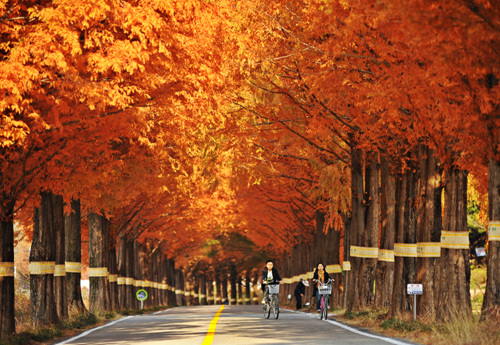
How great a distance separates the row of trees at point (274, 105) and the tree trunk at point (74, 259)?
22 centimetres

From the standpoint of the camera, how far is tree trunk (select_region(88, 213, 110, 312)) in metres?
34.4

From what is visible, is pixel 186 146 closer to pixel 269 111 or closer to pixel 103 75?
pixel 269 111

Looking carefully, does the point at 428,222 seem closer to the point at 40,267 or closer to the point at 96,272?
the point at 40,267

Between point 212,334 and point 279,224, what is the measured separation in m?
38.6

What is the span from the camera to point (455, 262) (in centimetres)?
1783

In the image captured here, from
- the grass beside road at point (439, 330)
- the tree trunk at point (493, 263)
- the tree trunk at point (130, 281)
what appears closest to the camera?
the grass beside road at point (439, 330)

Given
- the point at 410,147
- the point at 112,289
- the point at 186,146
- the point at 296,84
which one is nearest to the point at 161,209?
the point at 112,289

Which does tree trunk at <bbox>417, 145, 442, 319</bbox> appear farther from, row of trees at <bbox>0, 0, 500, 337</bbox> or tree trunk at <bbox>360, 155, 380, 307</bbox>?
tree trunk at <bbox>360, 155, 380, 307</bbox>

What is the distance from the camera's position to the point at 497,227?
15.5 m

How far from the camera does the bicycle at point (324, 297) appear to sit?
26011 millimetres

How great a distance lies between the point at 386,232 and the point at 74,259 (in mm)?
10404

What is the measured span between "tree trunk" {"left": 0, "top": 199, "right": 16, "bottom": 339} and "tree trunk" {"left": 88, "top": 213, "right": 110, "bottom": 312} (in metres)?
15.4

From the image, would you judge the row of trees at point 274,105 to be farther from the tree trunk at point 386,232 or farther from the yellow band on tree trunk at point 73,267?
the yellow band on tree trunk at point 73,267

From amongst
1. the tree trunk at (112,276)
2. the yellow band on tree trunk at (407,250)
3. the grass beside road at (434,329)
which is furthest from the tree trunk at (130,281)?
the yellow band on tree trunk at (407,250)
